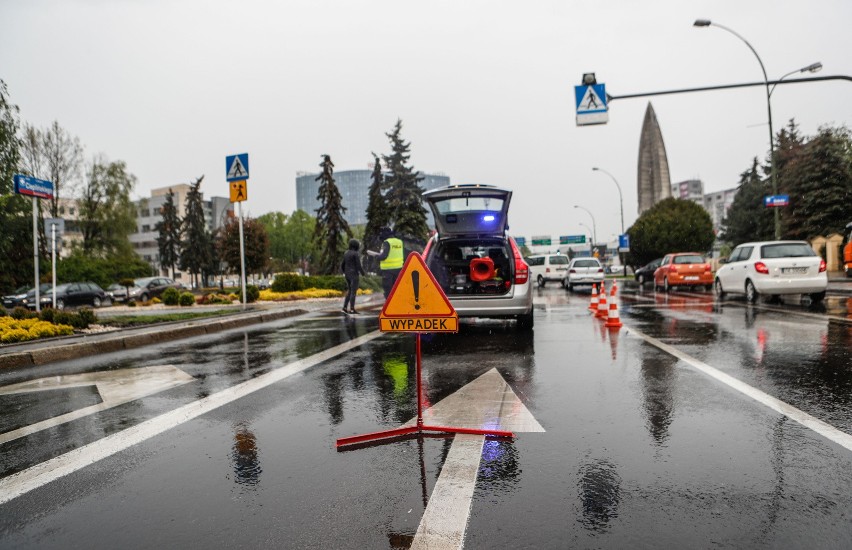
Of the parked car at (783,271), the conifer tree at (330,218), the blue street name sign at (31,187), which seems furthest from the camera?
the conifer tree at (330,218)

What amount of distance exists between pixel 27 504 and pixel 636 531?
3115 millimetres

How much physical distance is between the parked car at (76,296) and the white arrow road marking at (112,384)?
23888 mm

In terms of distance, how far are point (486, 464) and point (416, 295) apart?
1.53 metres

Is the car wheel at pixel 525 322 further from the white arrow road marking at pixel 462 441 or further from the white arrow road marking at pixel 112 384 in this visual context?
the white arrow road marking at pixel 112 384

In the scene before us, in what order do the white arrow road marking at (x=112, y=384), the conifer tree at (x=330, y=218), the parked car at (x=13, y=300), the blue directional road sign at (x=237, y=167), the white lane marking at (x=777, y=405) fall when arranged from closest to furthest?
the white lane marking at (x=777, y=405), the white arrow road marking at (x=112, y=384), the blue directional road sign at (x=237, y=167), the parked car at (x=13, y=300), the conifer tree at (x=330, y=218)

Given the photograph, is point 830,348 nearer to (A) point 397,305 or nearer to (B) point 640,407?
(B) point 640,407

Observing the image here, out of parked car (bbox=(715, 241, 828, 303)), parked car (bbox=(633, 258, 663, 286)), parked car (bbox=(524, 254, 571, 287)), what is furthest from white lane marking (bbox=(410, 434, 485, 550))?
parked car (bbox=(524, 254, 571, 287))

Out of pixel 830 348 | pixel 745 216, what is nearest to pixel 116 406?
pixel 830 348

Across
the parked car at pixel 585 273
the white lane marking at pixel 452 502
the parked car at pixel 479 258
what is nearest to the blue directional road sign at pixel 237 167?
the parked car at pixel 479 258

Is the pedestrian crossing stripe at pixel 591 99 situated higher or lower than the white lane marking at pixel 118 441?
higher

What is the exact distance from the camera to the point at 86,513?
2.96 metres

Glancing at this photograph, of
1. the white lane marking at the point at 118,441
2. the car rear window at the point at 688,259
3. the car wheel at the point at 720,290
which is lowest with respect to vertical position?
the white lane marking at the point at 118,441

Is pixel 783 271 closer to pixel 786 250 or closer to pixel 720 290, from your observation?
pixel 786 250

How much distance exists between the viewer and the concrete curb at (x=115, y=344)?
8594 mm
